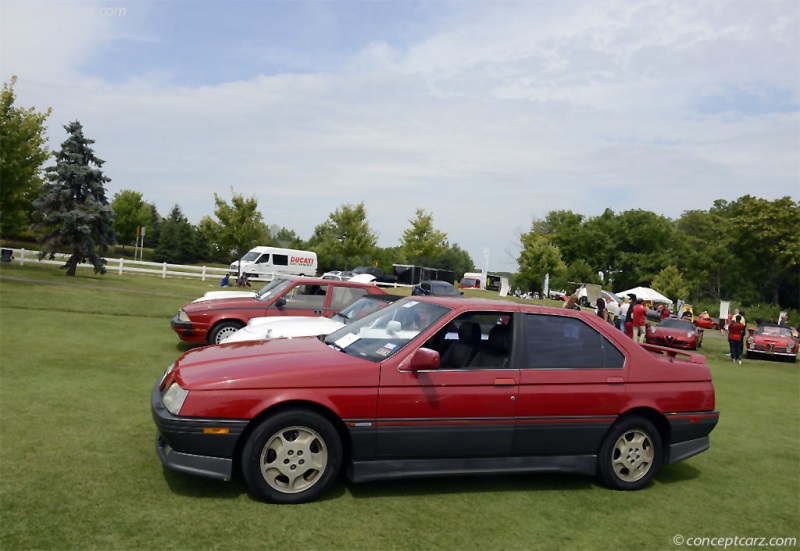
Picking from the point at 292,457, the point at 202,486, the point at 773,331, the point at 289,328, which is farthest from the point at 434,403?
the point at 773,331

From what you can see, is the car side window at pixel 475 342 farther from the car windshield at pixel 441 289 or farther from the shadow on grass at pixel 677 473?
the car windshield at pixel 441 289

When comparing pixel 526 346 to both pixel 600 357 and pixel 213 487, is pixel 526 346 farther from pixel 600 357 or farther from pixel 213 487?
pixel 213 487

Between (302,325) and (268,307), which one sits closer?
(302,325)

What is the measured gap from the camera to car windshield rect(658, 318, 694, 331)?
2277 cm

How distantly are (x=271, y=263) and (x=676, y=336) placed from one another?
26063 mm

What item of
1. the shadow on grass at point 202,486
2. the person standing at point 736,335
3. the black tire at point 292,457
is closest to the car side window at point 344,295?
the shadow on grass at point 202,486

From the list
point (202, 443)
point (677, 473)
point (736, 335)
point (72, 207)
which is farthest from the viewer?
point (72, 207)

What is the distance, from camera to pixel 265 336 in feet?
29.1

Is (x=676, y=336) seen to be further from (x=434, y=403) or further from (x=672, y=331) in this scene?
(x=434, y=403)

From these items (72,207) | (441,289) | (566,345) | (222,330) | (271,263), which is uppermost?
(72,207)

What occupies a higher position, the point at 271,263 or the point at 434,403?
the point at 271,263

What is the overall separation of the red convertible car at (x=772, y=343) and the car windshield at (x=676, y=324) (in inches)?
78.5

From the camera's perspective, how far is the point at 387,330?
5.23m

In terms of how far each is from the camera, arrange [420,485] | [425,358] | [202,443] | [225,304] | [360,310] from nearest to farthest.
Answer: [202,443] → [425,358] → [420,485] → [360,310] → [225,304]
